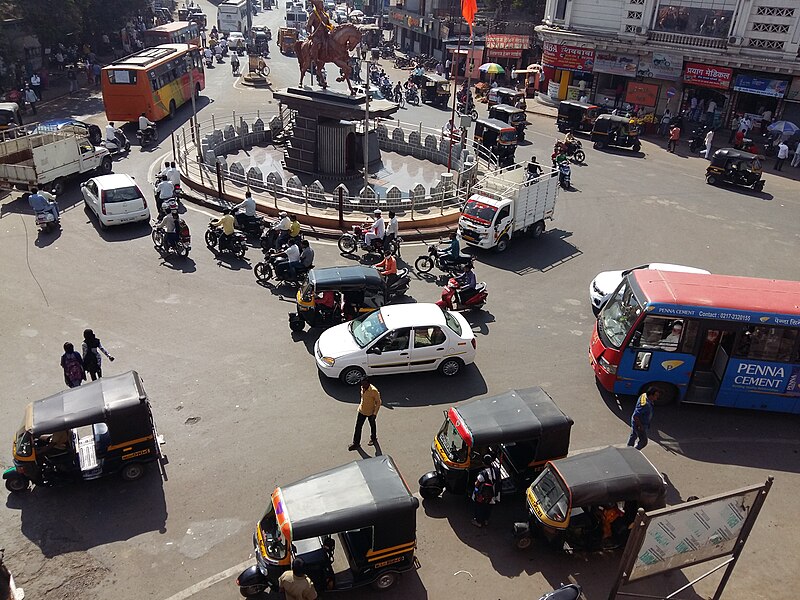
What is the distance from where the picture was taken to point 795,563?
9.66 m

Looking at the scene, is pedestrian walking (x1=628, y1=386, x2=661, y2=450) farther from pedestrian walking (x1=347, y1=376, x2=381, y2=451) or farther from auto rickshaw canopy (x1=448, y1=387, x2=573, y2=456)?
pedestrian walking (x1=347, y1=376, x2=381, y2=451)

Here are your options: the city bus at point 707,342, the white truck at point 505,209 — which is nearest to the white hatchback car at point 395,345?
the city bus at point 707,342

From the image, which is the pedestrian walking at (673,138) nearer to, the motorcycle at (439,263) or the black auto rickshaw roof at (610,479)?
the motorcycle at (439,263)

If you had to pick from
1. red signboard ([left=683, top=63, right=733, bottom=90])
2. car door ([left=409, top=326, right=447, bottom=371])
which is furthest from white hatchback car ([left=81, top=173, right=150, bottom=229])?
red signboard ([left=683, top=63, right=733, bottom=90])

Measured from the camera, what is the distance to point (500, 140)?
3036 cm

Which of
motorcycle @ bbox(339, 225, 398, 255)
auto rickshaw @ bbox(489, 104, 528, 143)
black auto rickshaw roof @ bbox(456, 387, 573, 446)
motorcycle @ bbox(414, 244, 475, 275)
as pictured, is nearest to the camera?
black auto rickshaw roof @ bbox(456, 387, 573, 446)

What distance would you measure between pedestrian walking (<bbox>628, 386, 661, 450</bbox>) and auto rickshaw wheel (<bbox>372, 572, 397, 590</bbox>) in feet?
17.7

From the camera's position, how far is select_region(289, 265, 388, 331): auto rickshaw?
14.6 m

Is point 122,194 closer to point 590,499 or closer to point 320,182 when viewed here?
point 320,182

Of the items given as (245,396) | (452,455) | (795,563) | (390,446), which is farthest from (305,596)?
(795,563)

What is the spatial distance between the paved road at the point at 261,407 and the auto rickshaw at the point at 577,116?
14.9 metres

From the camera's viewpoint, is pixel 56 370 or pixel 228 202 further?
pixel 228 202

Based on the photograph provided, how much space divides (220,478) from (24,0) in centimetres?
3620

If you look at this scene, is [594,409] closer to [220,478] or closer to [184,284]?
[220,478]
